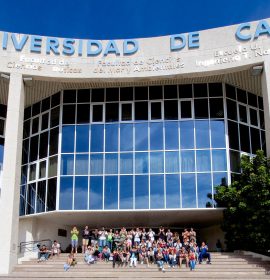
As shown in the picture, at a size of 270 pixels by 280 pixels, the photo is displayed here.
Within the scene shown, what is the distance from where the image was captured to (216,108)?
27.2m

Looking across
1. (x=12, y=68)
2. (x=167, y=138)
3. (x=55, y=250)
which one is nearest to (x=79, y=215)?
(x=55, y=250)

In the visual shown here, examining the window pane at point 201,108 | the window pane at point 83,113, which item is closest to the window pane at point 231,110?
the window pane at point 201,108

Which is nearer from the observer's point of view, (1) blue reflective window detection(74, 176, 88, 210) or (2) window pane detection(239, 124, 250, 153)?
(1) blue reflective window detection(74, 176, 88, 210)

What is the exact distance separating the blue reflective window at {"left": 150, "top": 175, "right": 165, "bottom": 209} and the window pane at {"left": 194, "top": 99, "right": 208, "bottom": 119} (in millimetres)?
4247

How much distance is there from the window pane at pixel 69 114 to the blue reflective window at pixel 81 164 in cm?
223

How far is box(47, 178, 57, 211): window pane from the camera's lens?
86.9 ft

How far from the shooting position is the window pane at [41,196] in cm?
2707

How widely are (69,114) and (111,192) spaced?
544cm

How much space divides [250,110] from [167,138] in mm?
5603

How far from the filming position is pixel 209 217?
28141mm

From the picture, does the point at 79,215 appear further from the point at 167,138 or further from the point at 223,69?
the point at 223,69

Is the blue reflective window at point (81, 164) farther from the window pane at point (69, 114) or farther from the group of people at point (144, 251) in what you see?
the group of people at point (144, 251)

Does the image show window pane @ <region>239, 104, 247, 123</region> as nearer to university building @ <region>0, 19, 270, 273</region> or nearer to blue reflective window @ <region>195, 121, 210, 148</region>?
university building @ <region>0, 19, 270, 273</region>

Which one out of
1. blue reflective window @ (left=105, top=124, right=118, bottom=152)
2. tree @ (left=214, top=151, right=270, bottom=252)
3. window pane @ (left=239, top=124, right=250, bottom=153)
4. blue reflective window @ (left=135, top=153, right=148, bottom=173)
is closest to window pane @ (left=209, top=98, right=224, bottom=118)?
window pane @ (left=239, top=124, right=250, bottom=153)
